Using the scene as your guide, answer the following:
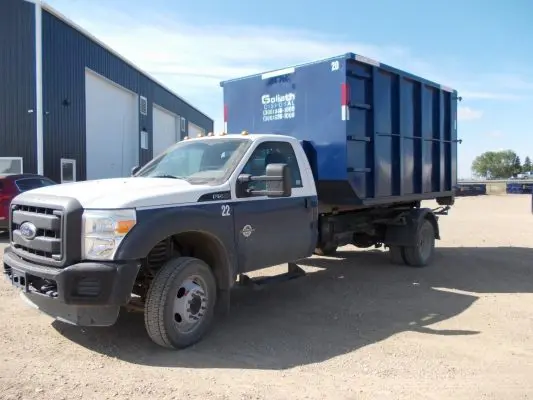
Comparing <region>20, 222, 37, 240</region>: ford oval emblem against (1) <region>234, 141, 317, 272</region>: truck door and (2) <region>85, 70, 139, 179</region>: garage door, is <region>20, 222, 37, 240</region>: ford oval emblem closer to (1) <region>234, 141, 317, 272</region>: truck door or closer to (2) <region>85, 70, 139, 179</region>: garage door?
(1) <region>234, 141, 317, 272</region>: truck door

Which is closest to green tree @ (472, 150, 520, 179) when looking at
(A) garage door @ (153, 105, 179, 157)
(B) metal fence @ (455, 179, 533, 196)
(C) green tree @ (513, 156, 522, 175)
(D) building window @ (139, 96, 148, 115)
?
(C) green tree @ (513, 156, 522, 175)

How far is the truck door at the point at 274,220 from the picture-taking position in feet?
17.7

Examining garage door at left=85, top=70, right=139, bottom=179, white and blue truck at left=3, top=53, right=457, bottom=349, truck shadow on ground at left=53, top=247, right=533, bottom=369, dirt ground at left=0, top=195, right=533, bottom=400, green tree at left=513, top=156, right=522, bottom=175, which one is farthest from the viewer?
green tree at left=513, top=156, right=522, bottom=175

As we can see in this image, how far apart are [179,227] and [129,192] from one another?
54cm

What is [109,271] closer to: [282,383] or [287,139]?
[282,383]

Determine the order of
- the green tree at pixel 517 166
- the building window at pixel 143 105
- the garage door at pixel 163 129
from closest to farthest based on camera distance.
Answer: the building window at pixel 143 105 → the garage door at pixel 163 129 → the green tree at pixel 517 166

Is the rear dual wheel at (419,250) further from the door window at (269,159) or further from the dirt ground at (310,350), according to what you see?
the door window at (269,159)

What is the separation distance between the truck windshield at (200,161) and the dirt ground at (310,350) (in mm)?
1629

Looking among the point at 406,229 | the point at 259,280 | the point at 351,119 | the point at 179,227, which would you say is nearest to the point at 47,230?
the point at 179,227

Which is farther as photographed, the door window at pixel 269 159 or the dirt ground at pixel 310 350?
the door window at pixel 269 159

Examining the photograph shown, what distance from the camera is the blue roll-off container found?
724 cm

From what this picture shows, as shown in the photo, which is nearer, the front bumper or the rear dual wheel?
the front bumper

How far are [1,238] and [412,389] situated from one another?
1137 cm

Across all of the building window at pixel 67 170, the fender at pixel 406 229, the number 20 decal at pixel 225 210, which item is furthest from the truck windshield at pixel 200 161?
the building window at pixel 67 170
